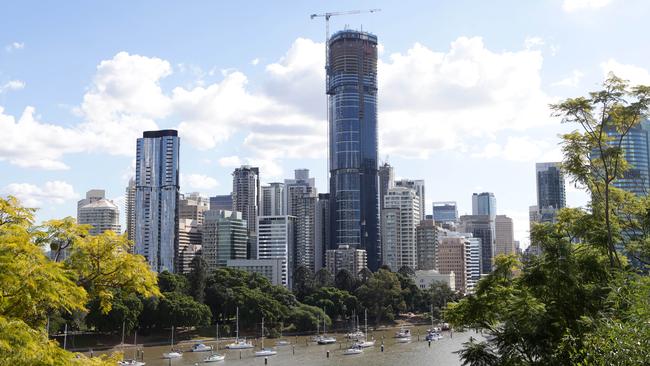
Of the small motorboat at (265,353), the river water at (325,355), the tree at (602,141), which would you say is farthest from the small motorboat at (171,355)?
the tree at (602,141)

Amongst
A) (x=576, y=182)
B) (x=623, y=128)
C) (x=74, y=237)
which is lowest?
(x=74, y=237)

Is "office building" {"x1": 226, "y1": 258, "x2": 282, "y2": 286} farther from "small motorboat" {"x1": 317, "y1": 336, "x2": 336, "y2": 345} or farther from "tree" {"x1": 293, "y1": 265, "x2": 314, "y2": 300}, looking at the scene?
"small motorboat" {"x1": 317, "y1": 336, "x2": 336, "y2": 345}

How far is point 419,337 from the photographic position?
382ft

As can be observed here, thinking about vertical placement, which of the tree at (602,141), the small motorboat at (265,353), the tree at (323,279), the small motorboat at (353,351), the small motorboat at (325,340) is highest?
the tree at (602,141)

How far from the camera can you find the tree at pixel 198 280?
11162 centimetres

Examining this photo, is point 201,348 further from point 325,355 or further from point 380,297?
point 380,297

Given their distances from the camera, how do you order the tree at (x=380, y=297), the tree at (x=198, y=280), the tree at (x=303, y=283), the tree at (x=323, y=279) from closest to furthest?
the tree at (x=198, y=280) < the tree at (x=380, y=297) < the tree at (x=303, y=283) < the tree at (x=323, y=279)

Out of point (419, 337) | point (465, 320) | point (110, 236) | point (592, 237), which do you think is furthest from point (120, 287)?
point (419, 337)

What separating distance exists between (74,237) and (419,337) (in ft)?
348

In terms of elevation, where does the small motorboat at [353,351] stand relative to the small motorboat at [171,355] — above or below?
below

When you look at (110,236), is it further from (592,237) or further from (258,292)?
(258,292)

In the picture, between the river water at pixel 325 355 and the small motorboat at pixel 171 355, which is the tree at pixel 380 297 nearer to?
the river water at pixel 325 355

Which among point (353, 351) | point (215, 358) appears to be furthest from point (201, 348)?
point (353, 351)

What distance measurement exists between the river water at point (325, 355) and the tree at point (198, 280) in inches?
484
